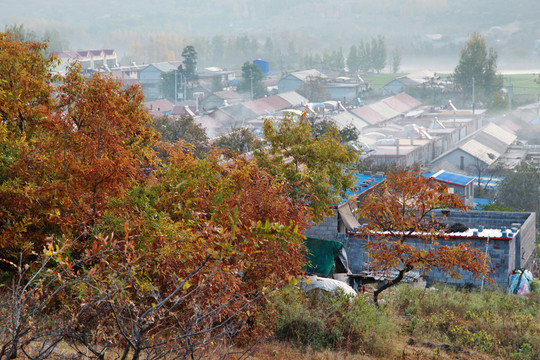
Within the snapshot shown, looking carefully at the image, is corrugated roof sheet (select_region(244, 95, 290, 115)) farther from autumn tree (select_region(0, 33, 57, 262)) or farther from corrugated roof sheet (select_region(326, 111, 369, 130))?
autumn tree (select_region(0, 33, 57, 262))

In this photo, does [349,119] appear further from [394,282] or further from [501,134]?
[394,282]

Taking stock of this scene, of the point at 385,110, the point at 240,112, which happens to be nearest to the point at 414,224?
the point at 240,112

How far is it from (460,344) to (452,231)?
7765mm

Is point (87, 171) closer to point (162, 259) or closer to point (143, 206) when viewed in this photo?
point (143, 206)

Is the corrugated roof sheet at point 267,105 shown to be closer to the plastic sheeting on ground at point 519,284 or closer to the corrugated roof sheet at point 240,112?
the corrugated roof sheet at point 240,112

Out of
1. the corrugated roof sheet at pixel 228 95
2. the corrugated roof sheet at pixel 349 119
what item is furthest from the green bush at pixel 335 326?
the corrugated roof sheet at pixel 228 95

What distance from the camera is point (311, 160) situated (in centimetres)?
1554

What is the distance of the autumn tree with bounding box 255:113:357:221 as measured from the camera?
47.6 feet

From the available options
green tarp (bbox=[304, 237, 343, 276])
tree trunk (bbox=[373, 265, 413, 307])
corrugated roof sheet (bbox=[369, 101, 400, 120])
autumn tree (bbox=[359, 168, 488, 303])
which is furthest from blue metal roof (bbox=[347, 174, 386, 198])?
corrugated roof sheet (bbox=[369, 101, 400, 120])

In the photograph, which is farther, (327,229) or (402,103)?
(402,103)

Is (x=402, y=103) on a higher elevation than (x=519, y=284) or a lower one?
higher

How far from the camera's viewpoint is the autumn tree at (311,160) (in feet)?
47.6

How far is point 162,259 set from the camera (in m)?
7.38

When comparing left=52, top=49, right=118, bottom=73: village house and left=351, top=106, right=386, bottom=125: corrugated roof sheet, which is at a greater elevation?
left=52, top=49, right=118, bottom=73: village house
